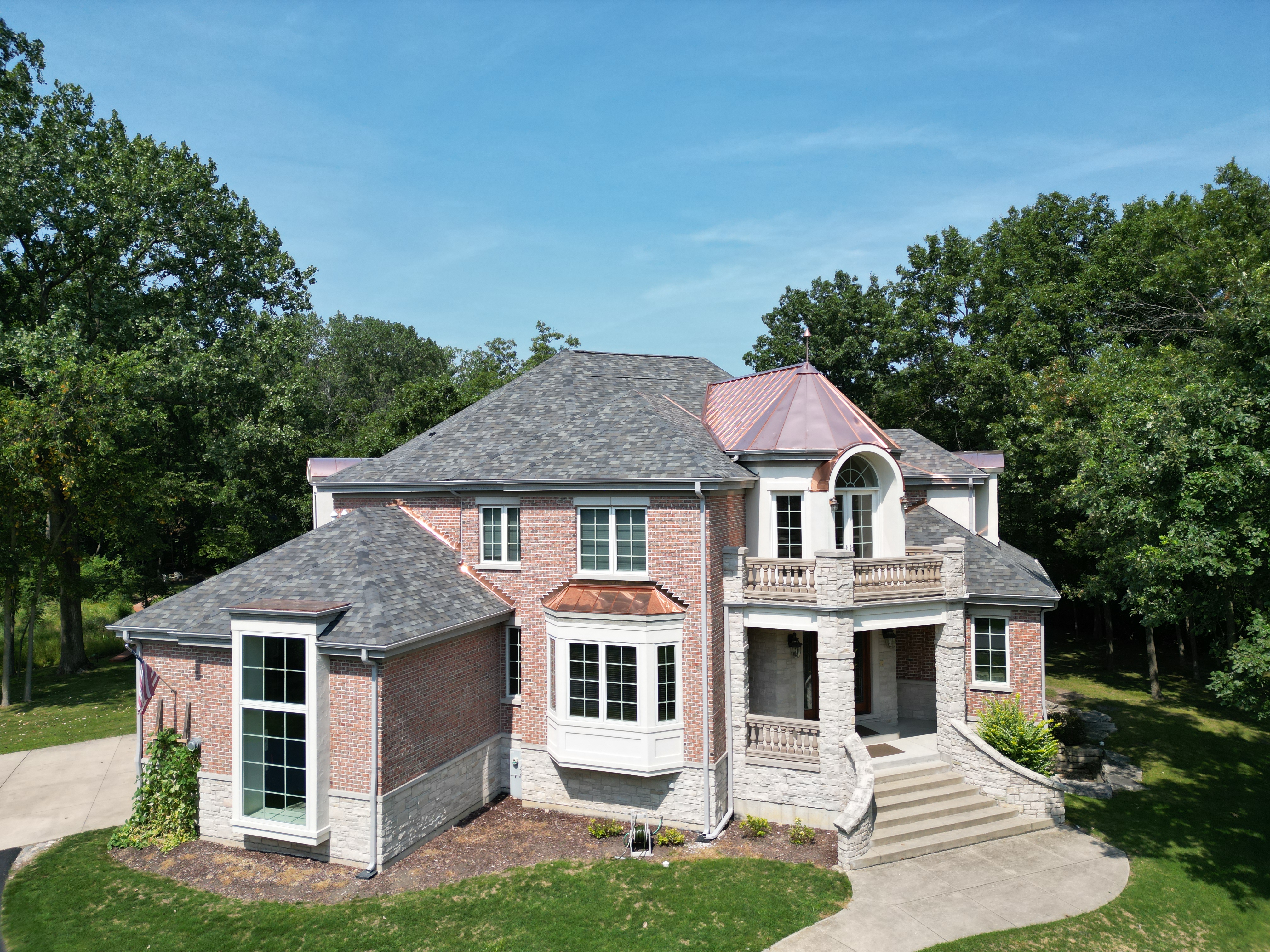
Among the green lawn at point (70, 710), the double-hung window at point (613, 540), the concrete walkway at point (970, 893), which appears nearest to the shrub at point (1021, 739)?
the concrete walkway at point (970, 893)

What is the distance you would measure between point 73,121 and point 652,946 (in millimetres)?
39162

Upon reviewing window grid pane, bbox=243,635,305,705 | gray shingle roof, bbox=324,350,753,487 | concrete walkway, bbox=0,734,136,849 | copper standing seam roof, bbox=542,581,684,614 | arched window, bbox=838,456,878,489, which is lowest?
concrete walkway, bbox=0,734,136,849

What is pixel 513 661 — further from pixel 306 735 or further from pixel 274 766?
pixel 274 766

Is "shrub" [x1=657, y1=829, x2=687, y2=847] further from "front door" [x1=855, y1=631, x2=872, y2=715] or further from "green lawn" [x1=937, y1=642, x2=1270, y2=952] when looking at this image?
"front door" [x1=855, y1=631, x2=872, y2=715]

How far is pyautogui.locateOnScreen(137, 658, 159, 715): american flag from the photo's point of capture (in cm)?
1525

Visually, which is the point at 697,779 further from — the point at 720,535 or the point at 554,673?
the point at 720,535

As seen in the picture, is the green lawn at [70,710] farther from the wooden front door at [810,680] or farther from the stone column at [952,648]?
the stone column at [952,648]

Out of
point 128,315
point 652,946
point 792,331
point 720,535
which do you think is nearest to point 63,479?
point 128,315

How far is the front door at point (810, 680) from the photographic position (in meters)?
17.7

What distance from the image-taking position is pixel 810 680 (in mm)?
17922

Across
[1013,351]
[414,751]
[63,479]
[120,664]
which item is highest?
[1013,351]

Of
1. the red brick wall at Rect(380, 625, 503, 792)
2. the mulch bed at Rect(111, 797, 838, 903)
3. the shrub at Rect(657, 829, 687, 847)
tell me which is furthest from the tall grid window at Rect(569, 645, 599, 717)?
the shrub at Rect(657, 829, 687, 847)

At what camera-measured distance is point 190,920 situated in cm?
1198

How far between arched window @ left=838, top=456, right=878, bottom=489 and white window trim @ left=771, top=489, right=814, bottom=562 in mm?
967
